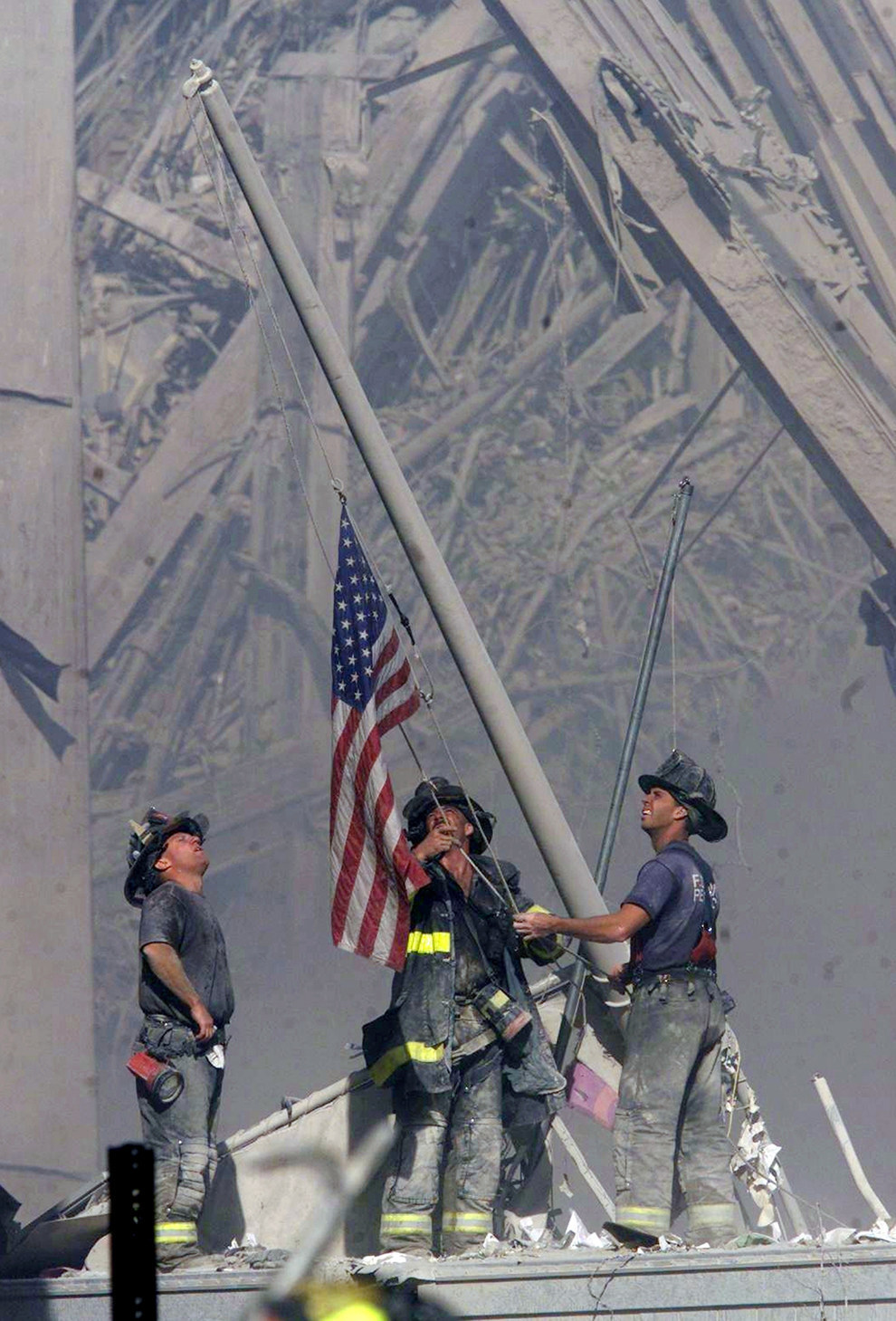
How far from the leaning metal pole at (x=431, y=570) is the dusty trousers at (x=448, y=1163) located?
0.82 metres

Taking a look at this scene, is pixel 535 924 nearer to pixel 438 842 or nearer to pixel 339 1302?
pixel 438 842

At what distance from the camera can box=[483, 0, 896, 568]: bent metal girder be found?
9961 millimetres

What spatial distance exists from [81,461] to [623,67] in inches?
158

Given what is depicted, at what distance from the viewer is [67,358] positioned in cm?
1087

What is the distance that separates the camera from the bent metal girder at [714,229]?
996 cm

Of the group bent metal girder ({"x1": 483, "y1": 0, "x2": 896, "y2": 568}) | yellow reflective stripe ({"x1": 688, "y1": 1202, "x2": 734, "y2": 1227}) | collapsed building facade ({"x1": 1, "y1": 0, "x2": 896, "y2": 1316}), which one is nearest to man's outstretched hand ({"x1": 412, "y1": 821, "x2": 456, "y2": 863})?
yellow reflective stripe ({"x1": 688, "y1": 1202, "x2": 734, "y2": 1227})

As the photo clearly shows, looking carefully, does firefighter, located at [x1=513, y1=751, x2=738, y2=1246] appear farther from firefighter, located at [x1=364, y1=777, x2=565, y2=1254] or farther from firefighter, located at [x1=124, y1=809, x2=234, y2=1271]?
firefighter, located at [x1=124, y1=809, x2=234, y2=1271]

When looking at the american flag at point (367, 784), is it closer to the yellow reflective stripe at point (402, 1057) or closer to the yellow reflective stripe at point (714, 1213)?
the yellow reflective stripe at point (402, 1057)

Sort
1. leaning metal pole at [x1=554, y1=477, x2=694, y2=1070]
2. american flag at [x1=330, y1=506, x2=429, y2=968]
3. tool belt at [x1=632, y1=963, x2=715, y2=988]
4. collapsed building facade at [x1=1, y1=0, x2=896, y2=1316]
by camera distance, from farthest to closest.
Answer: collapsed building facade at [x1=1, y1=0, x2=896, y2=1316] < leaning metal pole at [x1=554, y1=477, x2=694, y2=1070] < american flag at [x1=330, y1=506, x2=429, y2=968] < tool belt at [x1=632, y1=963, x2=715, y2=988]

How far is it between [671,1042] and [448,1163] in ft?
2.85

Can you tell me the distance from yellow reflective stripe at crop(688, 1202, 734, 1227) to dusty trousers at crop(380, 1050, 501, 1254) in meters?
0.69

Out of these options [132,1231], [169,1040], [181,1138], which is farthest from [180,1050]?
[132,1231]

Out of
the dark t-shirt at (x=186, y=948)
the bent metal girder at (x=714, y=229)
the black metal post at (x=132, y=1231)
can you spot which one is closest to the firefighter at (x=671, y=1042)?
the dark t-shirt at (x=186, y=948)

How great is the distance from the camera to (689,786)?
6.25 metres
